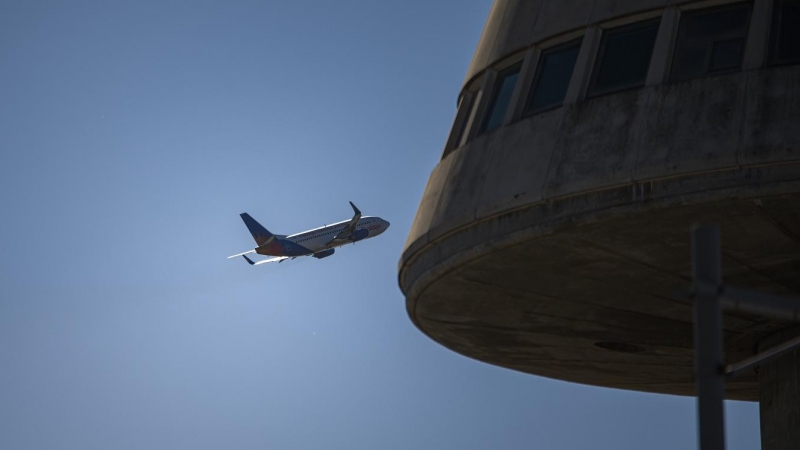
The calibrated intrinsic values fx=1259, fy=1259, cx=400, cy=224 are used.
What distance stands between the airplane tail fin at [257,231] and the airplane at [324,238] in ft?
3.35

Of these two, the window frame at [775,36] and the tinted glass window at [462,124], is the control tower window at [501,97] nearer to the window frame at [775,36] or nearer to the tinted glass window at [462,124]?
the tinted glass window at [462,124]

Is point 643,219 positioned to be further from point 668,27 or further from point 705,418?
point 705,418

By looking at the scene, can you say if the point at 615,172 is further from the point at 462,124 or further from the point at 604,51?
the point at 462,124

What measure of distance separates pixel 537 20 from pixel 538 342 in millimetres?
7969

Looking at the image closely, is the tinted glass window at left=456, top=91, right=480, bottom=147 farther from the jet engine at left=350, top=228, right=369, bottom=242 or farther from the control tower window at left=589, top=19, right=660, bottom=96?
the jet engine at left=350, top=228, right=369, bottom=242

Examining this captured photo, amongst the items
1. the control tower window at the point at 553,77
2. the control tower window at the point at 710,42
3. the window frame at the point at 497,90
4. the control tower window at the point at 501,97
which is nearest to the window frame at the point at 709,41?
the control tower window at the point at 710,42

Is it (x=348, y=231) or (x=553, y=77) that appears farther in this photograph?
(x=348, y=231)

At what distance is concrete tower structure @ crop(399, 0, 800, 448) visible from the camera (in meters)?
18.1

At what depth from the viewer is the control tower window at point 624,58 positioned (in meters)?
19.8

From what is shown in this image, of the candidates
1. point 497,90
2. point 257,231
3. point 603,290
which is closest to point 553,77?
point 497,90

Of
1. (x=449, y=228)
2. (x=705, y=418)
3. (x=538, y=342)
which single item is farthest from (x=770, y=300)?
(x=538, y=342)

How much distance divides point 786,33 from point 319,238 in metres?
101

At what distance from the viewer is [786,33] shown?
18875 millimetres

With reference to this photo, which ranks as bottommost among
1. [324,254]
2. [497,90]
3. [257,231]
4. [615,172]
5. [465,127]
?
[615,172]
